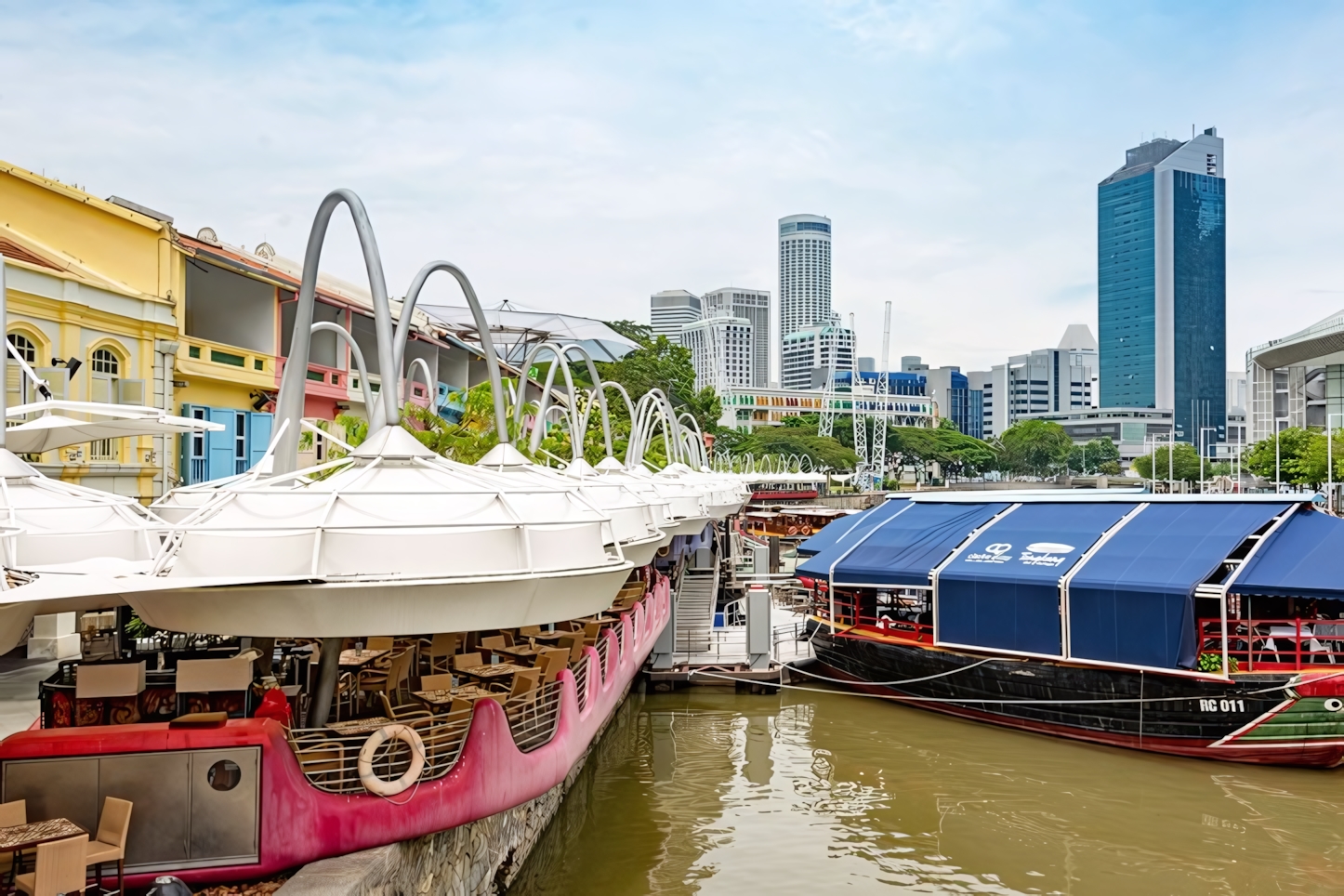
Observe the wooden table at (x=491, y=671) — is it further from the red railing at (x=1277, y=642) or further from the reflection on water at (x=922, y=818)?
the red railing at (x=1277, y=642)

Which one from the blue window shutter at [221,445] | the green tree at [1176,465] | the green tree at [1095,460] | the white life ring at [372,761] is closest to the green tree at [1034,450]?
the green tree at [1095,460]

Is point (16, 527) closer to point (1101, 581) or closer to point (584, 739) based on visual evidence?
point (584, 739)

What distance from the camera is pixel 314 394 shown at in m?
33.2

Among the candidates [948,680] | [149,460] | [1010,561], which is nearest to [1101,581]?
[1010,561]

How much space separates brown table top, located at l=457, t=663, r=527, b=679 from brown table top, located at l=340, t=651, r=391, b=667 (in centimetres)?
124

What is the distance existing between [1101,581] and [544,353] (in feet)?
221

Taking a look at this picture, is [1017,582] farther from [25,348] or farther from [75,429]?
[25,348]

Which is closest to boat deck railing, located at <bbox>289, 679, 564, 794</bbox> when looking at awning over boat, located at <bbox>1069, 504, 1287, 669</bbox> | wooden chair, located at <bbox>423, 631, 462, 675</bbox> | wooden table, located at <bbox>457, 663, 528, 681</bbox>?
wooden table, located at <bbox>457, 663, 528, 681</bbox>

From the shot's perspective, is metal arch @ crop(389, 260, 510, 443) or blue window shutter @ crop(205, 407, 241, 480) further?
blue window shutter @ crop(205, 407, 241, 480)

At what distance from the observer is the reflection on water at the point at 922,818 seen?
53.4 ft

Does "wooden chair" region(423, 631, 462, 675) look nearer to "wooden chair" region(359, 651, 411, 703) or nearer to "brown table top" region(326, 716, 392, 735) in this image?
"wooden chair" region(359, 651, 411, 703)

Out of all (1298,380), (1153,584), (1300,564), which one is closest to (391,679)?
(1153,584)

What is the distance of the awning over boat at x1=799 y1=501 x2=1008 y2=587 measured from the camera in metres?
26.7

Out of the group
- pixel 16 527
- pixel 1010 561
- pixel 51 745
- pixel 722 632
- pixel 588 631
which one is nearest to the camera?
pixel 51 745
